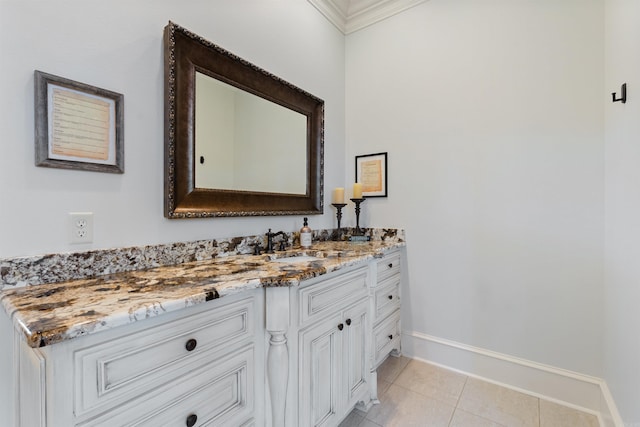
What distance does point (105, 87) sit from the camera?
3.59 feet

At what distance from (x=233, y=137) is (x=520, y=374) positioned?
2251mm

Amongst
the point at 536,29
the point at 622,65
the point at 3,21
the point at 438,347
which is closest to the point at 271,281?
the point at 3,21

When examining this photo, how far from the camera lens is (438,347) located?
6.75 ft

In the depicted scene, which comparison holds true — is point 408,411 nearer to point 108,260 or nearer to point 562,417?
point 562,417

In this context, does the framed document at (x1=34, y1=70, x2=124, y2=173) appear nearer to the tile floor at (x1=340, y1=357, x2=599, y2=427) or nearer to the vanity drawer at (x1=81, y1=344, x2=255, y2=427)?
the vanity drawer at (x1=81, y1=344, x2=255, y2=427)

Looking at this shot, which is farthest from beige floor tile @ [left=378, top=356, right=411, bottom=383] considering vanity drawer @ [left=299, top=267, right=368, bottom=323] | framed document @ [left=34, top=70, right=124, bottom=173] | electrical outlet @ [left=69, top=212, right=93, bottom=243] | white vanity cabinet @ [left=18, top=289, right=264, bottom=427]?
framed document @ [left=34, top=70, right=124, bottom=173]

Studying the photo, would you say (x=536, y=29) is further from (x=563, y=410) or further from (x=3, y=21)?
(x=3, y=21)

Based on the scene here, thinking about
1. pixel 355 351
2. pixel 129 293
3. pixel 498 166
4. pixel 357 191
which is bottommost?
pixel 355 351

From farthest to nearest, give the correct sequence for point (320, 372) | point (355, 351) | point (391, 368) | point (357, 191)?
point (357, 191)
point (391, 368)
point (355, 351)
point (320, 372)

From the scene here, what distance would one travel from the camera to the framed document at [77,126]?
0.95m

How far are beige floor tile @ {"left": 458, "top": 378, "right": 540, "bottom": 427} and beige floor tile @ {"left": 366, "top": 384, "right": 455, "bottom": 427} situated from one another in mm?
146

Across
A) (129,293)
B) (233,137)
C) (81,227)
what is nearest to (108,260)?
(81,227)

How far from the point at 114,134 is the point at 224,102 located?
0.58 metres

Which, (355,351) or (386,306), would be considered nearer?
(355,351)
